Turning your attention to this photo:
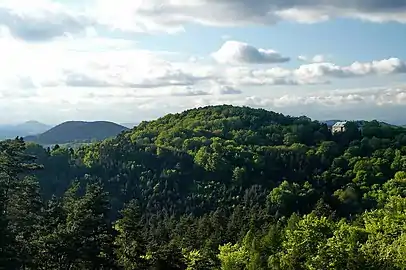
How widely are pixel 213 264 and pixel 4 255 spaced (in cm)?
2794

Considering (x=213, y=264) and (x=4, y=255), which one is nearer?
(x=4, y=255)

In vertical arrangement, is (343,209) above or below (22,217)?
below

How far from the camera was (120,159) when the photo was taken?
402 ft

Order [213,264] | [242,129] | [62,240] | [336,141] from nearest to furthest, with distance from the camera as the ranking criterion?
[62,240]
[213,264]
[336,141]
[242,129]

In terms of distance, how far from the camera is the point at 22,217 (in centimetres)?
3030

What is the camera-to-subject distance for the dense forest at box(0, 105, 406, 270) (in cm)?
3089

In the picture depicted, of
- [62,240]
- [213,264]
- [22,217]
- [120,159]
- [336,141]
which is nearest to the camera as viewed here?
[62,240]

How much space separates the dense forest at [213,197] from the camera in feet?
101

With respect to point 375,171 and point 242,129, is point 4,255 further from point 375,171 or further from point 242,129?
point 242,129

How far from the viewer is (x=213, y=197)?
109 meters

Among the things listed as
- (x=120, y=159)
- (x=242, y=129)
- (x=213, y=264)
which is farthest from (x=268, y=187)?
(x=213, y=264)

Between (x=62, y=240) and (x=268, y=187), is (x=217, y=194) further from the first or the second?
(x=62, y=240)

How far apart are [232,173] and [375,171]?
29650mm

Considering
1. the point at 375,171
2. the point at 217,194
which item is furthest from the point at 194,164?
the point at 375,171
